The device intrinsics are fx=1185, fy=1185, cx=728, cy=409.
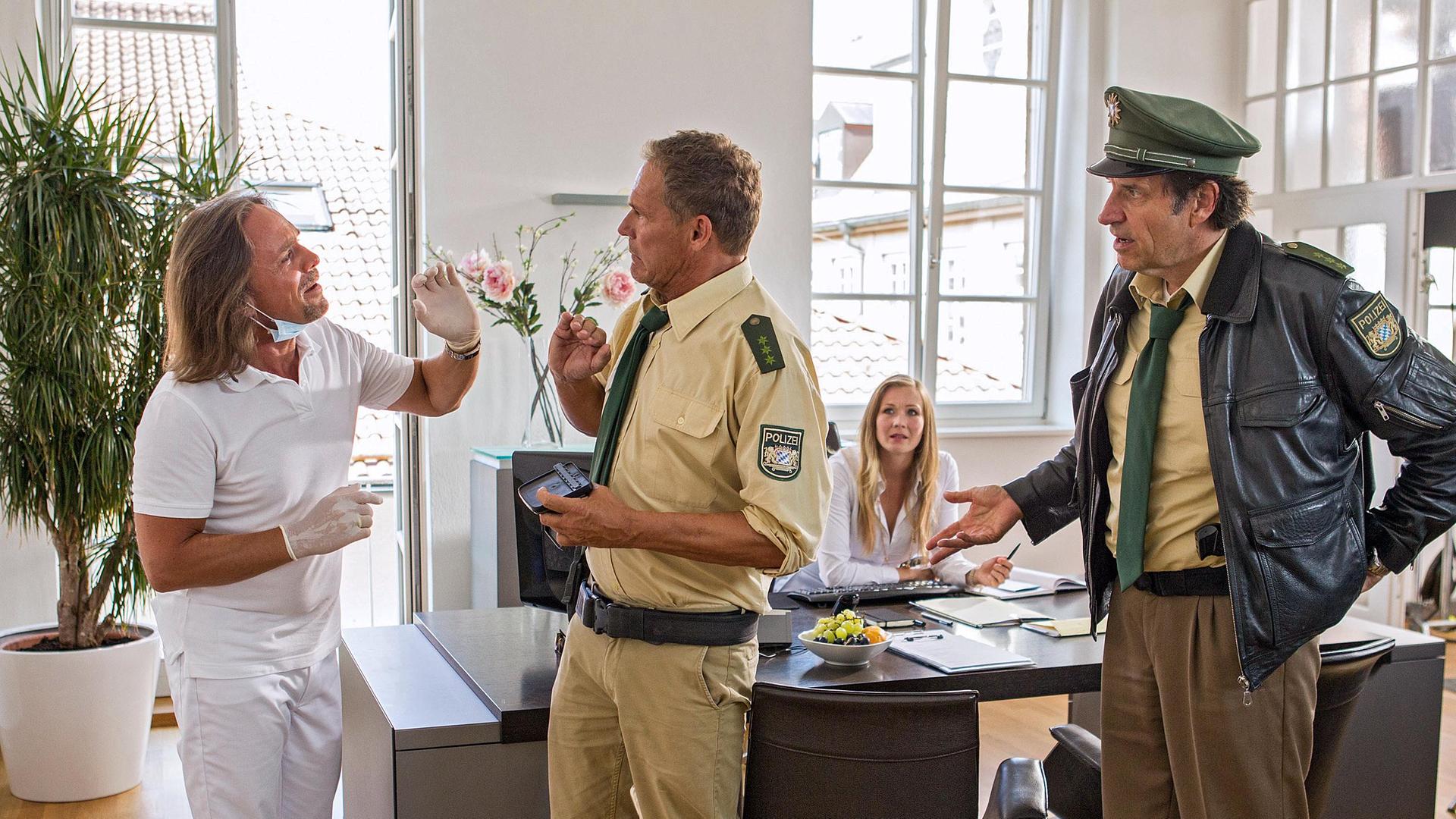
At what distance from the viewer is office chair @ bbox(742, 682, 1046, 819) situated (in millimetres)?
1760

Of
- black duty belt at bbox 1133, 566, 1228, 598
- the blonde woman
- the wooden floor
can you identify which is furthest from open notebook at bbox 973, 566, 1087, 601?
black duty belt at bbox 1133, 566, 1228, 598

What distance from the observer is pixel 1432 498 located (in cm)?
181

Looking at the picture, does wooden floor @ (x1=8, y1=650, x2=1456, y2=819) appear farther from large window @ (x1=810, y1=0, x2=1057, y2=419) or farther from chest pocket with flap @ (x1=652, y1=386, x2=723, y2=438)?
chest pocket with flap @ (x1=652, y1=386, x2=723, y2=438)

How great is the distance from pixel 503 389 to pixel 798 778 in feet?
9.46

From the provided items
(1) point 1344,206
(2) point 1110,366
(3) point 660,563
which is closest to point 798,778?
(3) point 660,563

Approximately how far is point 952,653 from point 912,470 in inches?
50.6

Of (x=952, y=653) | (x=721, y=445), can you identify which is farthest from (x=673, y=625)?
(x=952, y=653)

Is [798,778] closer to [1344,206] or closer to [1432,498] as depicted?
[1432,498]

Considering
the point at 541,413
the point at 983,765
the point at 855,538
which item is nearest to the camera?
the point at 855,538

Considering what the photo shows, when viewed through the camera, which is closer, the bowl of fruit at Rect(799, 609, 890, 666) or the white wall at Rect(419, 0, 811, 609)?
the bowl of fruit at Rect(799, 609, 890, 666)

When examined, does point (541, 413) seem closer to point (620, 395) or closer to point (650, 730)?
point (620, 395)

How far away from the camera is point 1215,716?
179 centimetres

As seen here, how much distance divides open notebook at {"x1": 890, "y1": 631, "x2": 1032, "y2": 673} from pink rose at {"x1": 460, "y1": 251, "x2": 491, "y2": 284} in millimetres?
1843

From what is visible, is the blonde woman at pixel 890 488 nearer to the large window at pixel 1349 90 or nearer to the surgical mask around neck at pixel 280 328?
the surgical mask around neck at pixel 280 328
